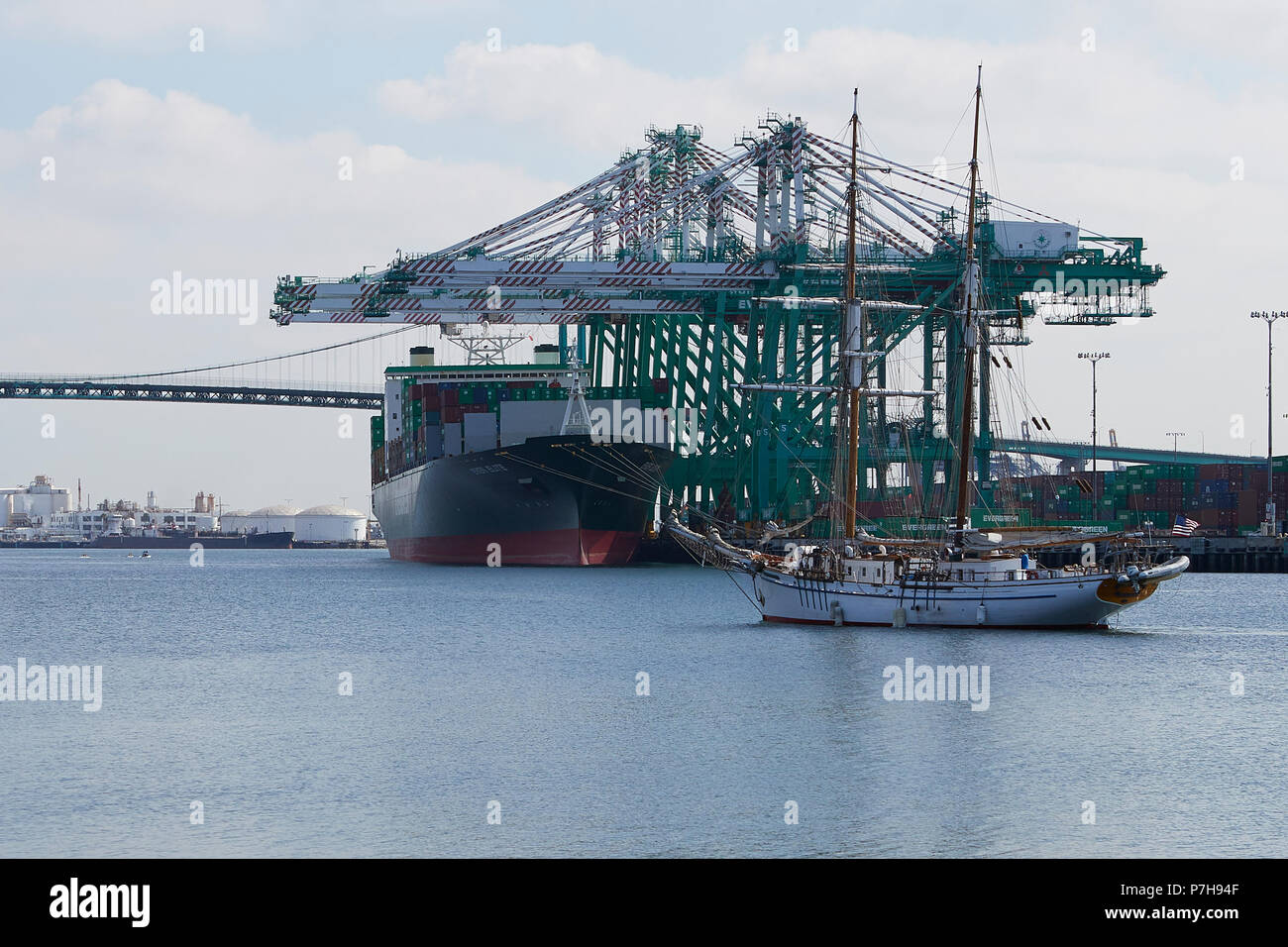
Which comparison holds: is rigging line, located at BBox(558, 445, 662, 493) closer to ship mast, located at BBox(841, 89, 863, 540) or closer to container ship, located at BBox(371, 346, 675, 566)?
container ship, located at BBox(371, 346, 675, 566)

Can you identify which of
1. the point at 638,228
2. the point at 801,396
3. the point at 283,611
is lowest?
the point at 283,611

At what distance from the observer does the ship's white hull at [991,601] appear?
1818 inches

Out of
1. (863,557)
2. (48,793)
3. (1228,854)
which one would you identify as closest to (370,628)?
(863,557)

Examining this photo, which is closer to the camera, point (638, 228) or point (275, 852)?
point (275, 852)

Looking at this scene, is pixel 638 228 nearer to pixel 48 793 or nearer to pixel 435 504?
pixel 435 504

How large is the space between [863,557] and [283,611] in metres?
25.7

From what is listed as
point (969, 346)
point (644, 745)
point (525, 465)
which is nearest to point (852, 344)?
point (969, 346)

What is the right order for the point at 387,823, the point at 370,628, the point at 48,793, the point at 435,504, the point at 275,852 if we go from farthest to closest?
the point at 435,504
the point at 370,628
the point at 48,793
the point at 387,823
the point at 275,852

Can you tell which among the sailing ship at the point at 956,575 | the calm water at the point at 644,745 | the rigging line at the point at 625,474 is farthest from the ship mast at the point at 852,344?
the rigging line at the point at 625,474

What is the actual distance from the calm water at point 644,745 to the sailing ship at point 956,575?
3.20 ft

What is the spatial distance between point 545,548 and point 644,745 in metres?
58.9

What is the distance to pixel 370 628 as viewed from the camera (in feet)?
174

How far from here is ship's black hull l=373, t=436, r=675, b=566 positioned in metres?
81.1
